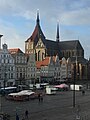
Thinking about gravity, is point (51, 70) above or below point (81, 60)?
below

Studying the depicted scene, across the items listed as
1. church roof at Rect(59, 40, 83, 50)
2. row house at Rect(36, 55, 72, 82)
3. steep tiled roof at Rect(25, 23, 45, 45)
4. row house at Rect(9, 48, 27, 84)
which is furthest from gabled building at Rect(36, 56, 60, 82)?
church roof at Rect(59, 40, 83, 50)

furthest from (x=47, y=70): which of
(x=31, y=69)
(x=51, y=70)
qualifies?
(x=31, y=69)

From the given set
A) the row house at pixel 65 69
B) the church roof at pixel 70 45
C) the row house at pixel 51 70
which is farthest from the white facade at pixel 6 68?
the church roof at pixel 70 45

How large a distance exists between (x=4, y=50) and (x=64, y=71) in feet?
106

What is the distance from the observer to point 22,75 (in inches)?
3076

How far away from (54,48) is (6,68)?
49469 millimetres

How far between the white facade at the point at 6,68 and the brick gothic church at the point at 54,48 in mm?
34720

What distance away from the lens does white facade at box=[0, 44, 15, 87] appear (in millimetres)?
68438

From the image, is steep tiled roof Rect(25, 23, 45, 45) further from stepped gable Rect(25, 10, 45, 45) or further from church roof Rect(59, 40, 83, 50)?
church roof Rect(59, 40, 83, 50)

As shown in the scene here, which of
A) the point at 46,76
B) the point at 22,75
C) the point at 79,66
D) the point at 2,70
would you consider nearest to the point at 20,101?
the point at 2,70

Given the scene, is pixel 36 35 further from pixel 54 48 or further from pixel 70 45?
pixel 70 45

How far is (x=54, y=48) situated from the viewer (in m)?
118

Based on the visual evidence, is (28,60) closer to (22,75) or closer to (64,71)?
(22,75)

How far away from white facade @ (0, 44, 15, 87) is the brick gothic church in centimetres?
3472
